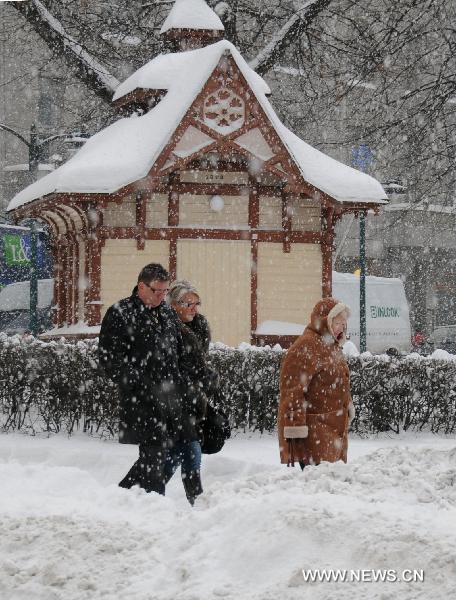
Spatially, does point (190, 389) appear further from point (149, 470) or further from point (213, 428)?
point (149, 470)

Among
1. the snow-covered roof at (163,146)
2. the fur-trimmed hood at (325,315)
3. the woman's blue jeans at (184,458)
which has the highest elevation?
the snow-covered roof at (163,146)

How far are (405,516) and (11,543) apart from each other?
1836mm

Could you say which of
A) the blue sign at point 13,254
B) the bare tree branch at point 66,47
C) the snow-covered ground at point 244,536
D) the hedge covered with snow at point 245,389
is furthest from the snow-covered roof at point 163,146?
the blue sign at point 13,254

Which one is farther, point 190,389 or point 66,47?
point 66,47

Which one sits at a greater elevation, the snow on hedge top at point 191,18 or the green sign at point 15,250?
the snow on hedge top at point 191,18

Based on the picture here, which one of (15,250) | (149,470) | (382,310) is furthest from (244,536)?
(15,250)

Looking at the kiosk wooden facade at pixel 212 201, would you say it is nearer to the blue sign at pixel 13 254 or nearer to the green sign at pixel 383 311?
the green sign at pixel 383 311

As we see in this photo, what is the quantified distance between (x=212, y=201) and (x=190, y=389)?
10836 mm

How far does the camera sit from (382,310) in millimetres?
30078

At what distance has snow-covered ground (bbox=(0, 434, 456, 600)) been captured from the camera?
4.83m

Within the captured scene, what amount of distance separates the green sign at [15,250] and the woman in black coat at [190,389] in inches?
1042

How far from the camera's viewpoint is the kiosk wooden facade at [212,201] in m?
17.8

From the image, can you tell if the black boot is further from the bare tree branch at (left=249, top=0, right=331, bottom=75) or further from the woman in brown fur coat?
the bare tree branch at (left=249, top=0, right=331, bottom=75)

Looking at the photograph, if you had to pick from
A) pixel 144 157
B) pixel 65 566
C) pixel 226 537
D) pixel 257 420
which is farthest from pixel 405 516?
pixel 144 157
